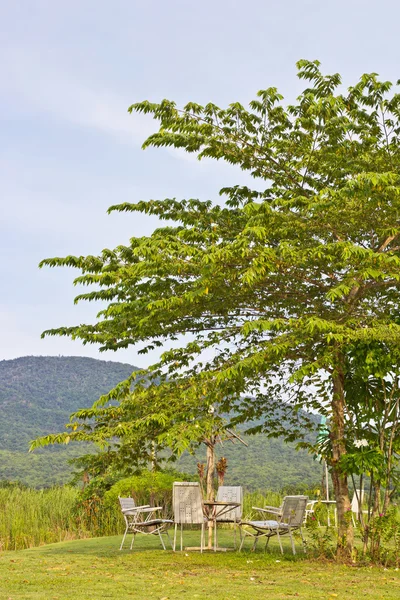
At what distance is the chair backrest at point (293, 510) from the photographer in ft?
31.2

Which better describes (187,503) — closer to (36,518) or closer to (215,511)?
(215,511)

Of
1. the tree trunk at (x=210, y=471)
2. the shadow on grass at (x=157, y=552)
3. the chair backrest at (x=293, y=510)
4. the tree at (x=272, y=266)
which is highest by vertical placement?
the tree at (x=272, y=266)

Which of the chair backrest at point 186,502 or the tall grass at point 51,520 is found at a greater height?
the chair backrest at point 186,502

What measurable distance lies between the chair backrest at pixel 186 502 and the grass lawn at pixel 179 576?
493 mm

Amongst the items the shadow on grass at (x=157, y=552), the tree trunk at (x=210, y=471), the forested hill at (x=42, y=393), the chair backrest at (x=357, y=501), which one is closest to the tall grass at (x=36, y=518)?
the shadow on grass at (x=157, y=552)

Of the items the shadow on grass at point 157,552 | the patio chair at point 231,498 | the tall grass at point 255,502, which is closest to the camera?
the shadow on grass at point 157,552

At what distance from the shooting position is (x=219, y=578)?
7.62 meters

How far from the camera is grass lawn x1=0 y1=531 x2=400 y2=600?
21.3 ft

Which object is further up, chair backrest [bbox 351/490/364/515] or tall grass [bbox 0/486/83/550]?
chair backrest [bbox 351/490/364/515]

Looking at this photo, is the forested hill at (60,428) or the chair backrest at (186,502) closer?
the chair backrest at (186,502)

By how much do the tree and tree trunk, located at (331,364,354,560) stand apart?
0.02 m

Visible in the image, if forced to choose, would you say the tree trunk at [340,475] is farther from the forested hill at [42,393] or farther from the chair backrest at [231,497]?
the forested hill at [42,393]

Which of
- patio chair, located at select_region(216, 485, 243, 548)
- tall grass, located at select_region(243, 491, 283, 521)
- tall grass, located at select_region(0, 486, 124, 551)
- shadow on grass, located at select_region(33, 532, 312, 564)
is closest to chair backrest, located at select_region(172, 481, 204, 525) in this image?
shadow on grass, located at select_region(33, 532, 312, 564)

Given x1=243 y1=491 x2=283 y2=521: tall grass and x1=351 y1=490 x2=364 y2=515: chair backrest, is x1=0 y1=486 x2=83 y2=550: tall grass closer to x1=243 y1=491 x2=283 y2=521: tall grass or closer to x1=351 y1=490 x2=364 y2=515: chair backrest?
x1=243 y1=491 x2=283 y2=521: tall grass
